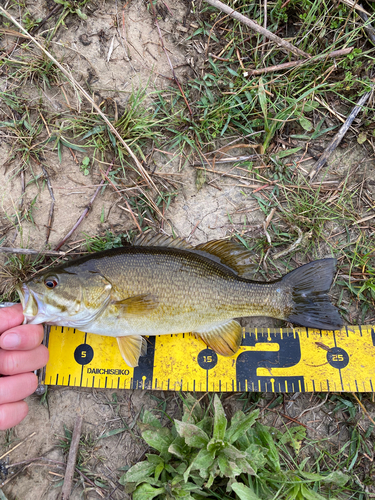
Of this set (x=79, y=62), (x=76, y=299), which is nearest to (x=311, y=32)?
(x=79, y=62)

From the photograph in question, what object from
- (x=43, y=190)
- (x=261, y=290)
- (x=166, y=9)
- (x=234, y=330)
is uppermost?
(x=166, y=9)

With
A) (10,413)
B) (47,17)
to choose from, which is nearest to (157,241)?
(10,413)

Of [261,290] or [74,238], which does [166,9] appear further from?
[261,290]

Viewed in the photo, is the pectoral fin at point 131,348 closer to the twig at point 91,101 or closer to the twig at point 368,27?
the twig at point 91,101

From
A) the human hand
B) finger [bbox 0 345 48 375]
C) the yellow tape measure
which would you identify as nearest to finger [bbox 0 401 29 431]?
the human hand

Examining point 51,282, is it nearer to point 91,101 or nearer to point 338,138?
point 91,101

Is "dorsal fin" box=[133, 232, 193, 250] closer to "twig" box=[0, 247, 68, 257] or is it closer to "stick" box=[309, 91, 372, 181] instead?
"twig" box=[0, 247, 68, 257]
